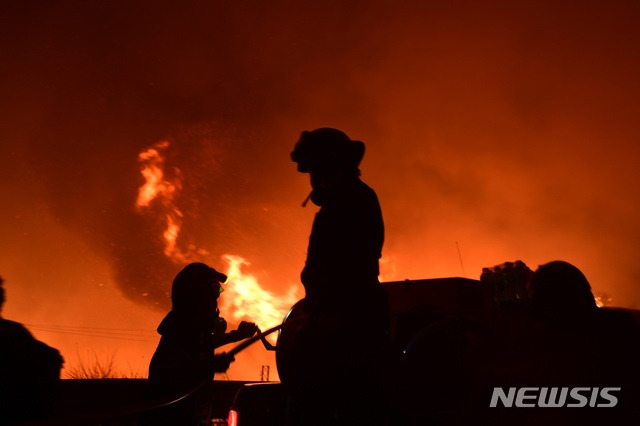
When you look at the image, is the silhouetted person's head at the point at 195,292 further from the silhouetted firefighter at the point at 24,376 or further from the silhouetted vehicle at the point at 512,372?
the silhouetted vehicle at the point at 512,372

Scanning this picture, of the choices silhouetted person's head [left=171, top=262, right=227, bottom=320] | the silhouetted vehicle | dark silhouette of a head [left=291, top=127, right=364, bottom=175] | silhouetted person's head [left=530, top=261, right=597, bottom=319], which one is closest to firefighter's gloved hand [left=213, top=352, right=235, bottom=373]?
silhouetted person's head [left=171, top=262, right=227, bottom=320]

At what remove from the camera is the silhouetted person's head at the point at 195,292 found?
3797 mm

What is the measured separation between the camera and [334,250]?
235cm

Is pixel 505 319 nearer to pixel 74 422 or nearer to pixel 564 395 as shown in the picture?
pixel 564 395

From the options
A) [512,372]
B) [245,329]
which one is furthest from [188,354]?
[512,372]

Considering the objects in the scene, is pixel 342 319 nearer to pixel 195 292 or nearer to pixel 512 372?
pixel 512 372

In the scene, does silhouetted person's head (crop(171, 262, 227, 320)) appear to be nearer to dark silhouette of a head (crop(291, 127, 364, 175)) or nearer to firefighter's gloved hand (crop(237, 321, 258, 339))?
firefighter's gloved hand (crop(237, 321, 258, 339))

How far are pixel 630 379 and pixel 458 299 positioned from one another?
2.78 meters

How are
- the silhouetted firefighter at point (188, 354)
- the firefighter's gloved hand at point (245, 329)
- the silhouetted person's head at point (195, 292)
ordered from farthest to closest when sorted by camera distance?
1. the firefighter's gloved hand at point (245, 329)
2. the silhouetted person's head at point (195, 292)
3. the silhouetted firefighter at point (188, 354)

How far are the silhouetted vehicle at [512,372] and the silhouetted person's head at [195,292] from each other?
1516 millimetres

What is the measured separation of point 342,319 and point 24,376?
219 centimetres

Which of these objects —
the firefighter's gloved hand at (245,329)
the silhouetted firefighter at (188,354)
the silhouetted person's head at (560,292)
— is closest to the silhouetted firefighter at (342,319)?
the silhouetted firefighter at (188,354)

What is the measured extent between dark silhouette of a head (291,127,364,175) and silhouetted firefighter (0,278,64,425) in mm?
2158

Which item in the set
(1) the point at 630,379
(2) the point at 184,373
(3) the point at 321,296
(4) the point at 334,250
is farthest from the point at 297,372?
(1) the point at 630,379
